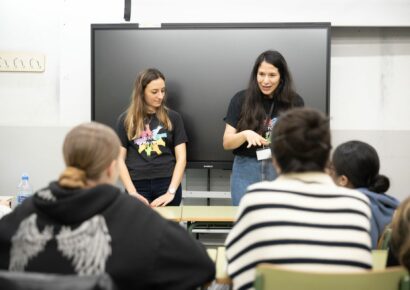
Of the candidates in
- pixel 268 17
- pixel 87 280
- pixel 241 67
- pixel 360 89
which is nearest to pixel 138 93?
pixel 241 67

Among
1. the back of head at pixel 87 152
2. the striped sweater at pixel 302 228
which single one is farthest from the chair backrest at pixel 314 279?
the back of head at pixel 87 152

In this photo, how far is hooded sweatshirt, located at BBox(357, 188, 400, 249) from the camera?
2055mm

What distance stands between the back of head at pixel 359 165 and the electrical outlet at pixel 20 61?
296 cm

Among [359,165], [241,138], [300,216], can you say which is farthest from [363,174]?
[241,138]

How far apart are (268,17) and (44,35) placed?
1.94m

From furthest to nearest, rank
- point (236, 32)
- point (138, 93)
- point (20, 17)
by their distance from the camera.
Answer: point (20, 17)
point (236, 32)
point (138, 93)

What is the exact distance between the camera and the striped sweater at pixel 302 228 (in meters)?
1.41

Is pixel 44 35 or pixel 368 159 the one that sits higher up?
pixel 44 35

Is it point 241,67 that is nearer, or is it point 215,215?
point 215,215

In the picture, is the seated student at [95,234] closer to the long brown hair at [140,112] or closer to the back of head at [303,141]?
the back of head at [303,141]

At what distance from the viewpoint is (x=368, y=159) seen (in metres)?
2.16

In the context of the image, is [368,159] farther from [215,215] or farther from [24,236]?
[24,236]

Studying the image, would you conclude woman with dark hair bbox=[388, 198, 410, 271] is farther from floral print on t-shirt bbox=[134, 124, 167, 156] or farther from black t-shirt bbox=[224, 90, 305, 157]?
floral print on t-shirt bbox=[134, 124, 167, 156]

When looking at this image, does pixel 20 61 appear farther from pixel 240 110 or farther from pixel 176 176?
pixel 240 110
